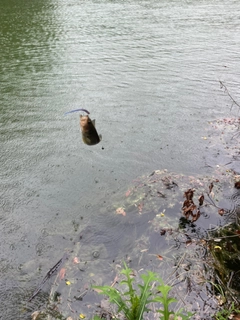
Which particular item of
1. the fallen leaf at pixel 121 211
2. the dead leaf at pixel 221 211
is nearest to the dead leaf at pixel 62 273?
the fallen leaf at pixel 121 211

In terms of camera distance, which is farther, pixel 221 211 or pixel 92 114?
pixel 92 114

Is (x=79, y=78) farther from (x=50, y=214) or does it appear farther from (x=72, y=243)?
(x=72, y=243)

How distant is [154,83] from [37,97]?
4090 mm

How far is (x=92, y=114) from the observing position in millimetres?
9195

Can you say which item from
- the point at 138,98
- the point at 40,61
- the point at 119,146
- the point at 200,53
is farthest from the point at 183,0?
the point at 119,146

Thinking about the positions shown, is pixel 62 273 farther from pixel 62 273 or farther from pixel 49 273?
pixel 49 273

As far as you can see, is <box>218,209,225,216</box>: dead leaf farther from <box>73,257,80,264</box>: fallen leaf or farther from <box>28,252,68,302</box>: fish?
<box>28,252,68,302</box>: fish

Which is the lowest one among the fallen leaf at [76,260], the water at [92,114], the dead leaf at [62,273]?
the water at [92,114]

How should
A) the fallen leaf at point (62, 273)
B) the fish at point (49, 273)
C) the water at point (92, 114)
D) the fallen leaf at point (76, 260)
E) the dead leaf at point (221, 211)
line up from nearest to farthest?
the fish at point (49, 273) → the fallen leaf at point (62, 273) → the fallen leaf at point (76, 260) → the dead leaf at point (221, 211) → the water at point (92, 114)

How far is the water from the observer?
18.2 ft

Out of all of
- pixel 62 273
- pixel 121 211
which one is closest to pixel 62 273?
pixel 62 273

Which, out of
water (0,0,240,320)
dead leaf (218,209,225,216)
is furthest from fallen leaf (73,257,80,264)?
dead leaf (218,209,225,216)

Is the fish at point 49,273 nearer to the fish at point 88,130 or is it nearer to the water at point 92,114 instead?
the water at point 92,114

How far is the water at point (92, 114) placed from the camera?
554cm
